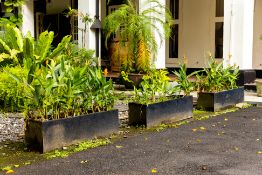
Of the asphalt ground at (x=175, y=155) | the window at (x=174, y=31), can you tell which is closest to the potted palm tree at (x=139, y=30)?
the window at (x=174, y=31)

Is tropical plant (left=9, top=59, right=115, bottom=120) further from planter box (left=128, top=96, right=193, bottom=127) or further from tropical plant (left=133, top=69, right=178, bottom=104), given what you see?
tropical plant (left=133, top=69, right=178, bottom=104)

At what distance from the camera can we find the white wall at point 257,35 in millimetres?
13398

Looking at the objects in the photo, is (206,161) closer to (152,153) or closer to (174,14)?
(152,153)

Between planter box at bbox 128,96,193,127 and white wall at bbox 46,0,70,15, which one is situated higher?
white wall at bbox 46,0,70,15

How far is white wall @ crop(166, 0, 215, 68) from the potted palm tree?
334cm

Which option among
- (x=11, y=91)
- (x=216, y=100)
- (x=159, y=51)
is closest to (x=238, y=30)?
(x=159, y=51)

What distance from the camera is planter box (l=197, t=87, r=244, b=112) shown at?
8.24m

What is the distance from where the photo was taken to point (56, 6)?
59.3 feet

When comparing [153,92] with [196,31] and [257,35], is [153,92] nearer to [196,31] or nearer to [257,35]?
[257,35]

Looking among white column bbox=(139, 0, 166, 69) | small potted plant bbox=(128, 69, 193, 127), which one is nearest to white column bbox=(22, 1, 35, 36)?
white column bbox=(139, 0, 166, 69)

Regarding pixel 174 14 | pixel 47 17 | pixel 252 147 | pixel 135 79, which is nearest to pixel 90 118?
pixel 252 147

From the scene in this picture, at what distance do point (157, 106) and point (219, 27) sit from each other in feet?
27.2

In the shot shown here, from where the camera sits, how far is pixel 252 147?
5.41 meters

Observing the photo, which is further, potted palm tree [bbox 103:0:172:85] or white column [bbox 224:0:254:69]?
white column [bbox 224:0:254:69]
